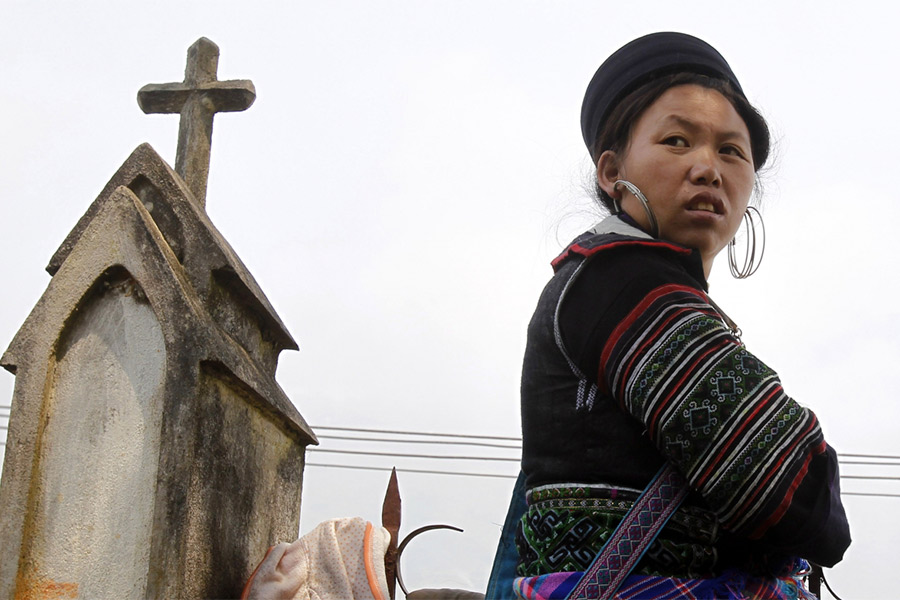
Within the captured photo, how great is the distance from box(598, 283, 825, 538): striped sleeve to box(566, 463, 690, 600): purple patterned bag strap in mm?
59

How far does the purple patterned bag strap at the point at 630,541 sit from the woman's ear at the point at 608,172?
32.2 inches

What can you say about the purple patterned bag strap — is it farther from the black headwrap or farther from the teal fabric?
the black headwrap

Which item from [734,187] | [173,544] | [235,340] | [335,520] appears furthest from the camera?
[235,340]

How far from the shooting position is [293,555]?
317 centimetres

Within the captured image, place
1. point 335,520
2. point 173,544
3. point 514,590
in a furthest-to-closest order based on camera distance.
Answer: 1. point 335,520
2. point 173,544
3. point 514,590

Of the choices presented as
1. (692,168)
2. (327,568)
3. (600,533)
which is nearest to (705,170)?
(692,168)

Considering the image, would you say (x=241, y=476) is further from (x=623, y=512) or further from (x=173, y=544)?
(x=623, y=512)

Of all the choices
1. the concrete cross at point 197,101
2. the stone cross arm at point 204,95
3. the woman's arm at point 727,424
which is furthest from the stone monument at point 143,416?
the woman's arm at point 727,424

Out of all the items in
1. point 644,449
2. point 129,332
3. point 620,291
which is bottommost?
point 644,449

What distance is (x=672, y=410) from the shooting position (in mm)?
1630

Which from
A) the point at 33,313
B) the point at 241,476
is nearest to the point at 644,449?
the point at 241,476

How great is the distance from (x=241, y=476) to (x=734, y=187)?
6.89ft

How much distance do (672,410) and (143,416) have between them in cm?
220

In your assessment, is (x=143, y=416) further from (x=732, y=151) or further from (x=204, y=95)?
(x=732, y=151)
